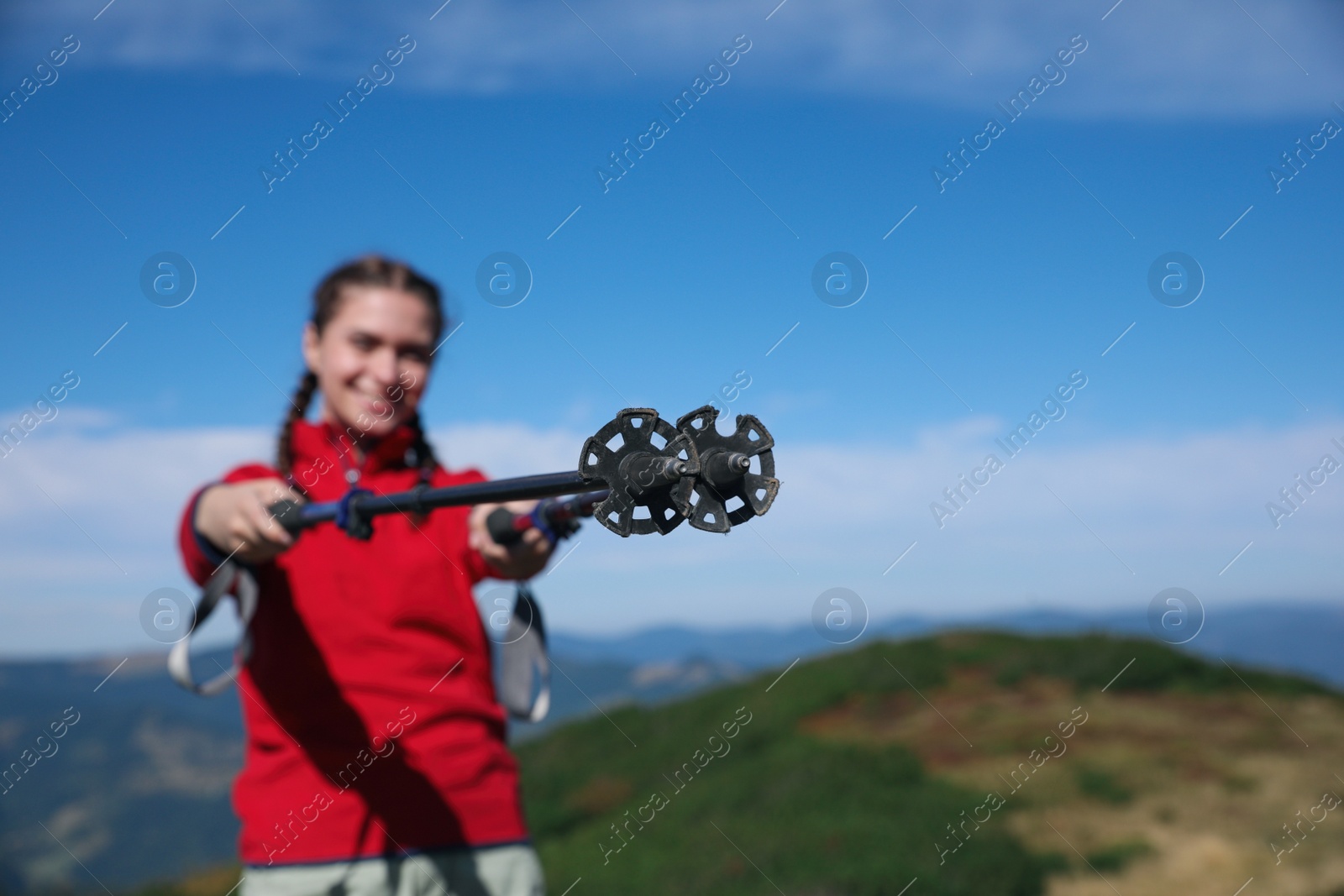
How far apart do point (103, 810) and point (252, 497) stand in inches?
897

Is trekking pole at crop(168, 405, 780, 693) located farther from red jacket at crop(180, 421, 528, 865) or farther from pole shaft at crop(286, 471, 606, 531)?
red jacket at crop(180, 421, 528, 865)

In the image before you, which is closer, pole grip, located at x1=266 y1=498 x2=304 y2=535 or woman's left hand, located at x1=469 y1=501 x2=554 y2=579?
pole grip, located at x1=266 y1=498 x2=304 y2=535

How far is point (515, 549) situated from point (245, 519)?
2.39ft

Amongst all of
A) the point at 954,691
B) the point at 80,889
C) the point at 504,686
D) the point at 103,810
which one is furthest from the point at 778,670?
the point at 103,810

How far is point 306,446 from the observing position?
11.1 ft

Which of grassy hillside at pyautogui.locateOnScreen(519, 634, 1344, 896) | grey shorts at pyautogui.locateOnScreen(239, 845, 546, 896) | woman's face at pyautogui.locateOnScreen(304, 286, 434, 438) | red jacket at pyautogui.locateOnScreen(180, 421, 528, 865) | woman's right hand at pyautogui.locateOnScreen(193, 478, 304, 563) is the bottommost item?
grassy hillside at pyautogui.locateOnScreen(519, 634, 1344, 896)

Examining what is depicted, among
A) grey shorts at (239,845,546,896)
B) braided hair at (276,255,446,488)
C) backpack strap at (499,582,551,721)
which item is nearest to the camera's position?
grey shorts at (239,845,546,896)

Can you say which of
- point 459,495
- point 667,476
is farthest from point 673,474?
point 459,495

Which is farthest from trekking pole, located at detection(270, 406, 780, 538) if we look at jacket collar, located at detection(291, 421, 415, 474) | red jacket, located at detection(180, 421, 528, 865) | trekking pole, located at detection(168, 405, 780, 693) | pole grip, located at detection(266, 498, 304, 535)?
jacket collar, located at detection(291, 421, 415, 474)

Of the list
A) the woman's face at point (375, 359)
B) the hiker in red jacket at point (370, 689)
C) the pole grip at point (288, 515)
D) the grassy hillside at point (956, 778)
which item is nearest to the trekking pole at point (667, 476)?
the pole grip at point (288, 515)

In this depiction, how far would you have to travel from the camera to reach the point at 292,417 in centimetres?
356

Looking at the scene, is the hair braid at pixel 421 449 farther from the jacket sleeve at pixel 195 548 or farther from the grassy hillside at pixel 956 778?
the grassy hillside at pixel 956 778

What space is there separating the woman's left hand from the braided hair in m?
0.35

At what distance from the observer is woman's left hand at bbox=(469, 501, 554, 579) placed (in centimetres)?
292
